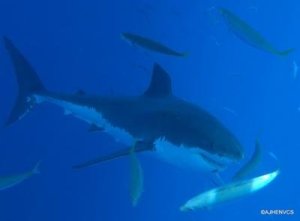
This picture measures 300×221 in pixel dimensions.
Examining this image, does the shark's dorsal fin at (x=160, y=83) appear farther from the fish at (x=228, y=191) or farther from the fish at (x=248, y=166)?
the fish at (x=228, y=191)

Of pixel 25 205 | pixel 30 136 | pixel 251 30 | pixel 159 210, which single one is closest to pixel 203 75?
pixel 159 210

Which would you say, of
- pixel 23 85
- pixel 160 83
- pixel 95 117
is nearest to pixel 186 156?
pixel 160 83

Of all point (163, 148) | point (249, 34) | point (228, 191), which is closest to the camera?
point (228, 191)

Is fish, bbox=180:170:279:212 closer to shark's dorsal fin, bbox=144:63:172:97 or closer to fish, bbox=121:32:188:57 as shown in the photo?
fish, bbox=121:32:188:57

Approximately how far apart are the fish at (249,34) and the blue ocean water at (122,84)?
128 inches

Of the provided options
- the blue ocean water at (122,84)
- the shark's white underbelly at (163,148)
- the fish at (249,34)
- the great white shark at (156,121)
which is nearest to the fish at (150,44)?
the great white shark at (156,121)

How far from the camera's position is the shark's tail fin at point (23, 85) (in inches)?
175

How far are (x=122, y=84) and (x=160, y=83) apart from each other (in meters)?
3.13

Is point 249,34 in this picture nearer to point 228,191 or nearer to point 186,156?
point 186,156

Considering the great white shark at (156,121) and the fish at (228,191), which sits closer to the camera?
the fish at (228,191)

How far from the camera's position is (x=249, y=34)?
3.10 m

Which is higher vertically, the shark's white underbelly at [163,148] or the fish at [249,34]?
the fish at [249,34]

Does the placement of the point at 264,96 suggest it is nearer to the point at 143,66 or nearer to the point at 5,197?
the point at 143,66

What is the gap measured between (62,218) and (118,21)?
339cm
